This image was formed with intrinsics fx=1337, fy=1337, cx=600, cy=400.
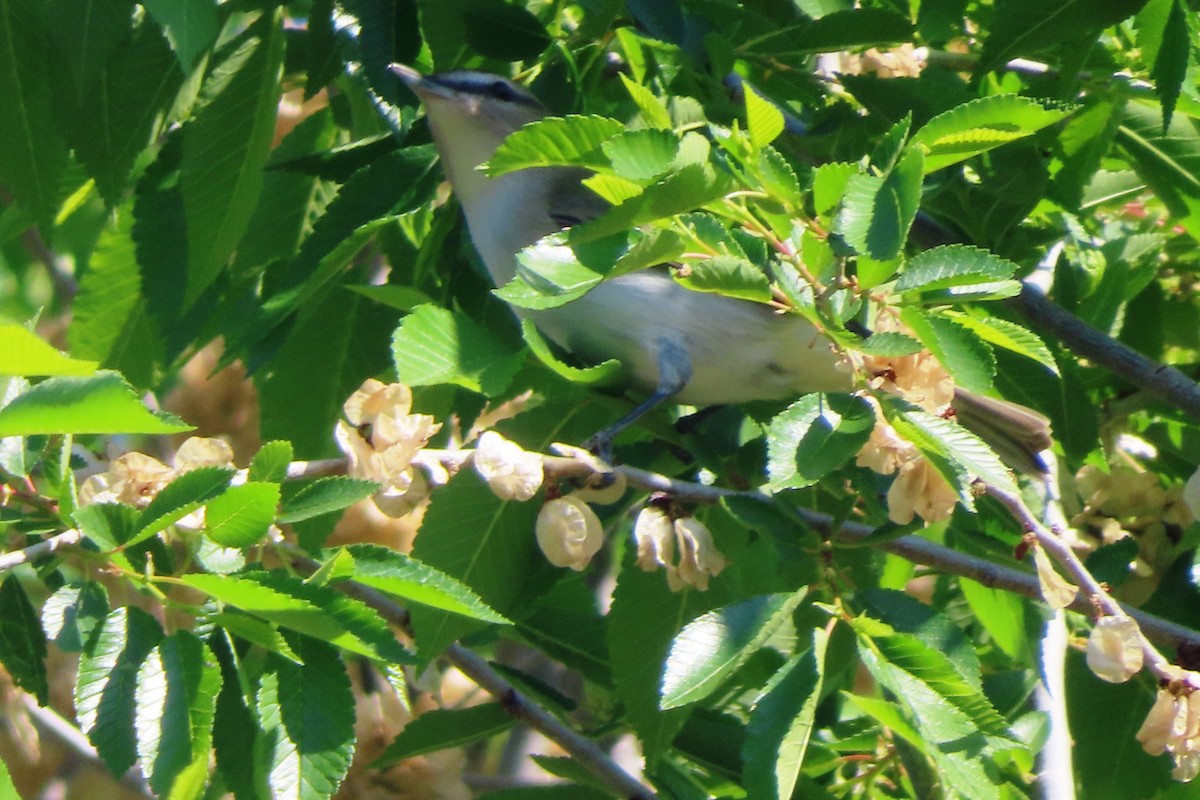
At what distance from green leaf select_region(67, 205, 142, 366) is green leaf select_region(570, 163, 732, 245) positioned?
1.35 metres

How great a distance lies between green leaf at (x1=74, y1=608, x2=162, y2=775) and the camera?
158 centimetres

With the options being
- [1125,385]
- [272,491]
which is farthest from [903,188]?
[1125,385]

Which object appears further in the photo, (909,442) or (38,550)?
(909,442)

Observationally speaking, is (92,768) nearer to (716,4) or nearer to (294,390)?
(294,390)

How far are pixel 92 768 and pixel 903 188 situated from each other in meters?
3.70

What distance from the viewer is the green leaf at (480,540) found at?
7.22 ft

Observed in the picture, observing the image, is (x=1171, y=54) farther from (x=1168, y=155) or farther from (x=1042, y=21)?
(x=1168, y=155)

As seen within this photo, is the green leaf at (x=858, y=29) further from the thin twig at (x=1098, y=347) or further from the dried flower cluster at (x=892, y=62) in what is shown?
the thin twig at (x=1098, y=347)

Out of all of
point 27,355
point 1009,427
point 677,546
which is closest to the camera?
point 27,355

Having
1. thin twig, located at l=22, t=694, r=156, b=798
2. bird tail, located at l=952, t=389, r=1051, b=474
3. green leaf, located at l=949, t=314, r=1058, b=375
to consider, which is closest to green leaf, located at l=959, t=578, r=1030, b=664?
bird tail, located at l=952, t=389, r=1051, b=474

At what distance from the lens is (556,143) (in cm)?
152

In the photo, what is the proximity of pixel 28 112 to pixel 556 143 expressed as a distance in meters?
1.19

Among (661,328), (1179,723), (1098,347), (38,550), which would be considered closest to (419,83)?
(661,328)

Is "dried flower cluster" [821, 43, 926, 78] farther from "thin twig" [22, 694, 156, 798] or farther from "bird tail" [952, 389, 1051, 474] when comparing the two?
"thin twig" [22, 694, 156, 798]
